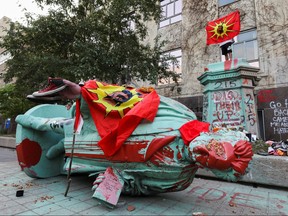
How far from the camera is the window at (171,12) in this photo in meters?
12.9

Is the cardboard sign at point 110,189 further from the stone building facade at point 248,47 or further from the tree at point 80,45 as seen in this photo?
the stone building facade at point 248,47

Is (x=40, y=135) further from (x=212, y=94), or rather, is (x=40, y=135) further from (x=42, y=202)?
(x=212, y=94)

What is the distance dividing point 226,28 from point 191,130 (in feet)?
19.8

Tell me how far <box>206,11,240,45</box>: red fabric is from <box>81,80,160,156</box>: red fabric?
547 centimetres

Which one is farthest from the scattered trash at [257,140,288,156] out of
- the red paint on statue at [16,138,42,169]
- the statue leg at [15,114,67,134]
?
the red paint on statue at [16,138,42,169]

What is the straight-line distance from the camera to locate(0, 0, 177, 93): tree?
24.1ft

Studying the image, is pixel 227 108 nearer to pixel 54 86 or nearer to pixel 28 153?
pixel 54 86

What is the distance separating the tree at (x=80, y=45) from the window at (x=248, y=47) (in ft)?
15.4

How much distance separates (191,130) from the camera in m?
2.72

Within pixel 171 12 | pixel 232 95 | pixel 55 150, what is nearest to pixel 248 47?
pixel 232 95

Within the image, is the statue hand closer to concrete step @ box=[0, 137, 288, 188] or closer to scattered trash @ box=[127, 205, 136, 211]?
scattered trash @ box=[127, 205, 136, 211]

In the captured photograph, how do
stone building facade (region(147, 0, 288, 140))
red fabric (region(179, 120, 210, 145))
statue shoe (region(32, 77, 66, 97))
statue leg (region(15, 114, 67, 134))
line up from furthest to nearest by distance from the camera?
stone building facade (region(147, 0, 288, 140))
statue leg (region(15, 114, 67, 134))
statue shoe (region(32, 77, 66, 97))
red fabric (region(179, 120, 210, 145))

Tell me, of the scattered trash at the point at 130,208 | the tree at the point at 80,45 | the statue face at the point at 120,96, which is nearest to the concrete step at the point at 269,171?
the scattered trash at the point at 130,208

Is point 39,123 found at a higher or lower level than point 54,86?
lower
